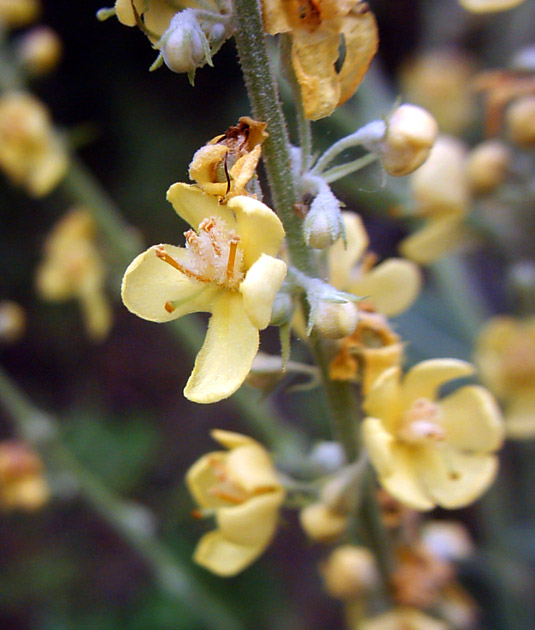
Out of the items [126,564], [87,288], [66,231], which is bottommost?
[126,564]

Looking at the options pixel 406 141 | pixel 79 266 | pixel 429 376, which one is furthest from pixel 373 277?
pixel 79 266

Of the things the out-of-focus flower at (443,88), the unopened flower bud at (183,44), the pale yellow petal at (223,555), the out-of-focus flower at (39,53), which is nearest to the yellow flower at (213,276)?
the unopened flower bud at (183,44)

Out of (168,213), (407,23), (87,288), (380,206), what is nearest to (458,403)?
(380,206)

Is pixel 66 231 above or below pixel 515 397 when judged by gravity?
above

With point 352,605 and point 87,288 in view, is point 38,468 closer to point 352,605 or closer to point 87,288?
point 87,288

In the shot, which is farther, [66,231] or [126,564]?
[126,564]

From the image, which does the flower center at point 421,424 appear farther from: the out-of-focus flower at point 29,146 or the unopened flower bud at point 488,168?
the out-of-focus flower at point 29,146

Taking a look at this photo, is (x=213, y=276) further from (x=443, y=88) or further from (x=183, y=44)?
(x=443, y=88)
